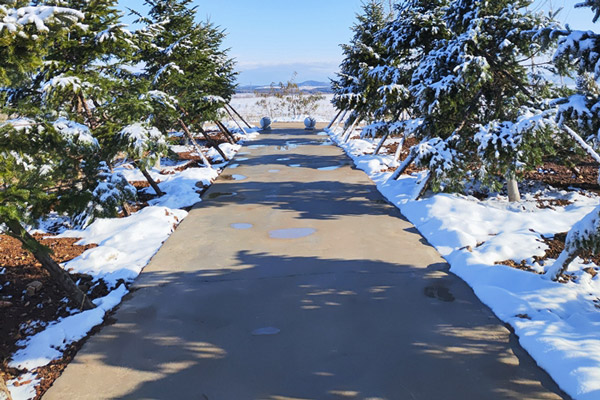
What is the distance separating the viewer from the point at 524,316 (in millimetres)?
4320

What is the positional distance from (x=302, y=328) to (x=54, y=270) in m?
2.88

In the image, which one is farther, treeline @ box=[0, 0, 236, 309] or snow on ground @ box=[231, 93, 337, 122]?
snow on ground @ box=[231, 93, 337, 122]

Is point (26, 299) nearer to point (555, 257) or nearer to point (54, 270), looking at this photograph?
point (54, 270)

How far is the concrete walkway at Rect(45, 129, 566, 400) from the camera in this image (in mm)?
3459

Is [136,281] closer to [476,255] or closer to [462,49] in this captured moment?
[476,255]

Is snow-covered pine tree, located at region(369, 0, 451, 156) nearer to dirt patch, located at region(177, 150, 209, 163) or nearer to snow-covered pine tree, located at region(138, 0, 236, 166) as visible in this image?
snow-covered pine tree, located at region(138, 0, 236, 166)

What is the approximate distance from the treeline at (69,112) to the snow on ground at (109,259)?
1.15 feet

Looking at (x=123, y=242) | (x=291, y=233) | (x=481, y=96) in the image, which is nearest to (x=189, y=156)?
(x=123, y=242)

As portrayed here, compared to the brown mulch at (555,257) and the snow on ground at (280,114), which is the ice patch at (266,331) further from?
the snow on ground at (280,114)

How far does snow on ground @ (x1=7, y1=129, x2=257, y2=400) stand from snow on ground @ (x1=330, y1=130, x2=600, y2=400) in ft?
14.9

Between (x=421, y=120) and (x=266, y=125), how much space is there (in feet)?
68.1

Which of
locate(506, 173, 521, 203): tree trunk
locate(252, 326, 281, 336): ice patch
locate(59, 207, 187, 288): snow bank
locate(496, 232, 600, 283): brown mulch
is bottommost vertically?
locate(252, 326, 281, 336): ice patch

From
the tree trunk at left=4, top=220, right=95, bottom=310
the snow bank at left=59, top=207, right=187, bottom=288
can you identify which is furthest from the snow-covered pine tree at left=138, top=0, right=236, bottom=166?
the tree trunk at left=4, top=220, right=95, bottom=310

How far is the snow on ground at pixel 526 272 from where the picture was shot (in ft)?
11.8
